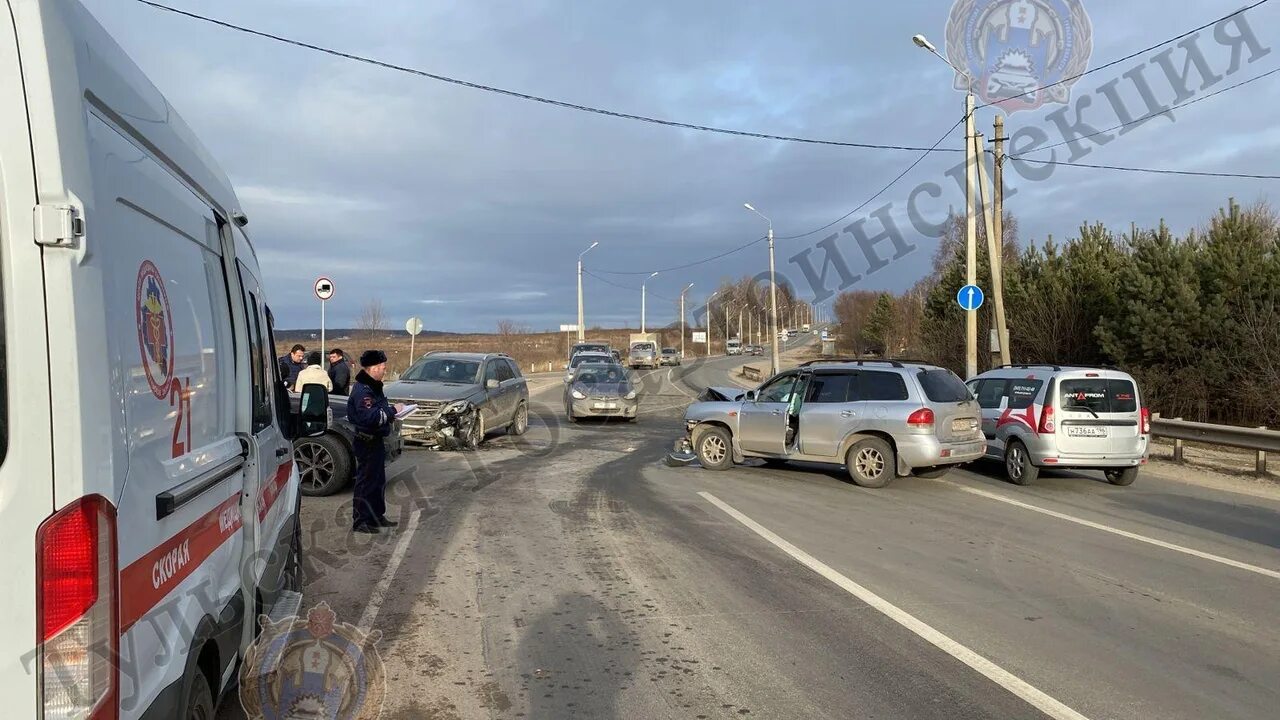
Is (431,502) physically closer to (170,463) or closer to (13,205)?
(170,463)

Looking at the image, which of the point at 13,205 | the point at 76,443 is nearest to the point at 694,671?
the point at 76,443

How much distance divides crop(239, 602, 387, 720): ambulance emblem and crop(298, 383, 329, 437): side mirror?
3.81ft

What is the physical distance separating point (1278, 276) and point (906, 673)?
56.5 feet

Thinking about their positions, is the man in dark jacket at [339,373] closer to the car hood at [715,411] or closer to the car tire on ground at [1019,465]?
the car hood at [715,411]

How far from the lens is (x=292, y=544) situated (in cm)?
548

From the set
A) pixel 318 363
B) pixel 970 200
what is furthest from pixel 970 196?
pixel 318 363

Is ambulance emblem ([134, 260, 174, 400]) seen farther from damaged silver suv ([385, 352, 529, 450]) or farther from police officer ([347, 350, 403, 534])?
damaged silver suv ([385, 352, 529, 450])

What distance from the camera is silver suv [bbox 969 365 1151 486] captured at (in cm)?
1188

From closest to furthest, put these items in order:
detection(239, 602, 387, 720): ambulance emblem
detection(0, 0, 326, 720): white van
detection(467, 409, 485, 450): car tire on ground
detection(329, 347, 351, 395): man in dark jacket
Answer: detection(0, 0, 326, 720): white van
detection(239, 602, 387, 720): ambulance emblem
detection(329, 347, 351, 395): man in dark jacket
detection(467, 409, 485, 450): car tire on ground

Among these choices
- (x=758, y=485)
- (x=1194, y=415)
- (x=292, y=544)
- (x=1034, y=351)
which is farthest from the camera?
(x=1034, y=351)

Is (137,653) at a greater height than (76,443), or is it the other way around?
(76,443)

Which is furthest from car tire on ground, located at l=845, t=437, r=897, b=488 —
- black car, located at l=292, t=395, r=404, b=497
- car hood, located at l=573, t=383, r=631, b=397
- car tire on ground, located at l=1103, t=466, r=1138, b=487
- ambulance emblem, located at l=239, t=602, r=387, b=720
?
car hood, located at l=573, t=383, r=631, b=397

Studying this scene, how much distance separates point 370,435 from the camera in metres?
8.23

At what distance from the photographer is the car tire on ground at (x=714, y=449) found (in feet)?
44.1
